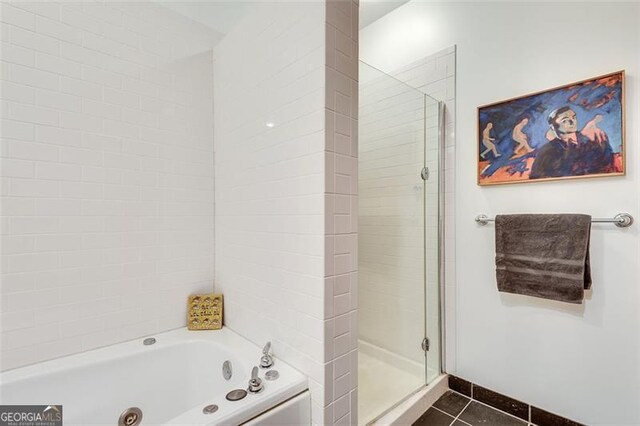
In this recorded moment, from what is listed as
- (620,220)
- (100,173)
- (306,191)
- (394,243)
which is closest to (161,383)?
(100,173)

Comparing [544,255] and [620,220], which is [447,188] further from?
[620,220]

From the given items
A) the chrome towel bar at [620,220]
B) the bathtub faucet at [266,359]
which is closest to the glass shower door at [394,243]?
the bathtub faucet at [266,359]

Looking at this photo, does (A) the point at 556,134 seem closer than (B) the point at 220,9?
Yes

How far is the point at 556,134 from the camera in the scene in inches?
Answer: 58.2

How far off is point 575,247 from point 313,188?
50.0 inches

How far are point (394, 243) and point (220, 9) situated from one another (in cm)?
188

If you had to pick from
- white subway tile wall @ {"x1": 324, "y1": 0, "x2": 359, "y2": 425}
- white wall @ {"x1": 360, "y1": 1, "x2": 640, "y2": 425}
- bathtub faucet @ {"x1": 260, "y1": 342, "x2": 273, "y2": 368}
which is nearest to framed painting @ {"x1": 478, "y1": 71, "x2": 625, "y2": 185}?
white wall @ {"x1": 360, "y1": 1, "x2": 640, "y2": 425}

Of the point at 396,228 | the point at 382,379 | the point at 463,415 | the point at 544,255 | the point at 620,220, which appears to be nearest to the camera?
the point at 620,220

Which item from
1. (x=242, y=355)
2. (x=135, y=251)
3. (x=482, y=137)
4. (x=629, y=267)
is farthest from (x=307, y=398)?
(x=482, y=137)

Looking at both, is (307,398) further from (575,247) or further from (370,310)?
(575,247)

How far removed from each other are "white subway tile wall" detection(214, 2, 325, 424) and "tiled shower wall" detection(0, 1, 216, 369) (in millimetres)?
202

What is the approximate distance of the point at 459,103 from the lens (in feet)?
6.10

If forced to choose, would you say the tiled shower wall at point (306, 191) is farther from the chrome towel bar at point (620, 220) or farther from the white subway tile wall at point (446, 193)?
the chrome towel bar at point (620, 220)

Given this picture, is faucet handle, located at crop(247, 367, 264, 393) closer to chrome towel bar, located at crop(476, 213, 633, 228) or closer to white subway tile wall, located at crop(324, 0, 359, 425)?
white subway tile wall, located at crop(324, 0, 359, 425)
